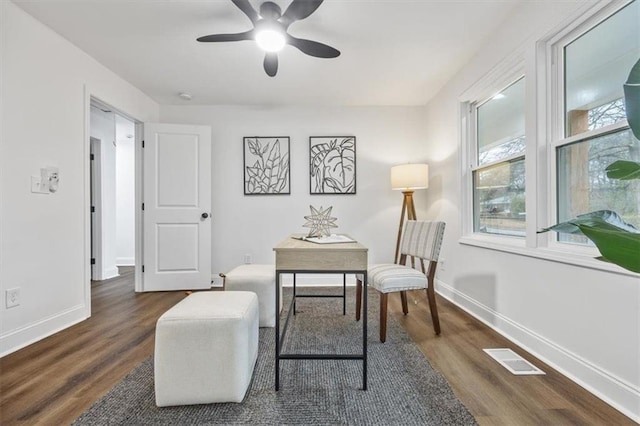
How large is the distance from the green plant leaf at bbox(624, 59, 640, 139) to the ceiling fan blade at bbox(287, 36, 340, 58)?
1801 millimetres

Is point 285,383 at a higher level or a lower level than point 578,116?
lower

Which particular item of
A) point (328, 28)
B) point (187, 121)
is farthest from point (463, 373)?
point (187, 121)

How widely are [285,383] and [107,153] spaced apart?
4.56m

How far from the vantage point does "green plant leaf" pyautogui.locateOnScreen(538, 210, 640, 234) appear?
0.78m

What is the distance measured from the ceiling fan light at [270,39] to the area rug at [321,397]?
2.13 metres

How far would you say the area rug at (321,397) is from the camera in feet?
4.39

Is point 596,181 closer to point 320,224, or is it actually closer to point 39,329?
point 320,224

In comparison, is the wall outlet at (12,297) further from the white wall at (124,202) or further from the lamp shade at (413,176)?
the white wall at (124,202)

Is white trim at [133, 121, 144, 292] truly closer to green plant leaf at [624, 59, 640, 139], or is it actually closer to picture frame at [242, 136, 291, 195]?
picture frame at [242, 136, 291, 195]

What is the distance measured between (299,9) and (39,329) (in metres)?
2.91

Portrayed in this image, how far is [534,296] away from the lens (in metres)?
1.97

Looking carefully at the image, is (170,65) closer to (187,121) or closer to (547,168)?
(187,121)

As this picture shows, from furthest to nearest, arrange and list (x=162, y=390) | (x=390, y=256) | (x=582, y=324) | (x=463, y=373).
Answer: (x=390, y=256)
(x=463, y=373)
(x=582, y=324)
(x=162, y=390)

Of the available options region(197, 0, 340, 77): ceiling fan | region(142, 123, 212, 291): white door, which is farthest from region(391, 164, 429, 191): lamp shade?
region(142, 123, 212, 291): white door
